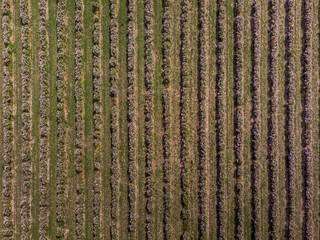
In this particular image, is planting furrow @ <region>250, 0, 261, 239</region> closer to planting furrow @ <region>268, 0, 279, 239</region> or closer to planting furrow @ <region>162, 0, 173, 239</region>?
planting furrow @ <region>268, 0, 279, 239</region>

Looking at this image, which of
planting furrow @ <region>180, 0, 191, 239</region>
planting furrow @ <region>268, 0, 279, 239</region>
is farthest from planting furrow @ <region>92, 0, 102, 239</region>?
planting furrow @ <region>268, 0, 279, 239</region>

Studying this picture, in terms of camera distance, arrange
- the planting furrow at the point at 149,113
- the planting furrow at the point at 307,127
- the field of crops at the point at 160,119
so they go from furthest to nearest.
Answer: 1. the planting furrow at the point at 149,113
2. the field of crops at the point at 160,119
3. the planting furrow at the point at 307,127

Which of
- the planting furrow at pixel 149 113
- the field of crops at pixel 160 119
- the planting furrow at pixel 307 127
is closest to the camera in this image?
the planting furrow at pixel 307 127

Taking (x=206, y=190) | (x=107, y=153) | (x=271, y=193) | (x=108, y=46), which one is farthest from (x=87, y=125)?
(x=271, y=193)

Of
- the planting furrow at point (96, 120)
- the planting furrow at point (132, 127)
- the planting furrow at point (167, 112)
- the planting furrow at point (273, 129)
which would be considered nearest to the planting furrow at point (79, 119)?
the planting furrow at point (96, 120)

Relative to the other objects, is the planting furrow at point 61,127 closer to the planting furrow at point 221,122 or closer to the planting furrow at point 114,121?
the planting furrow at point 114,121

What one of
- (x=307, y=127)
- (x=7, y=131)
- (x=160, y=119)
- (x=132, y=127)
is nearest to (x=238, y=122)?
(x=307, y=127)

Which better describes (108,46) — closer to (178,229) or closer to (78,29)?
(78,29)
